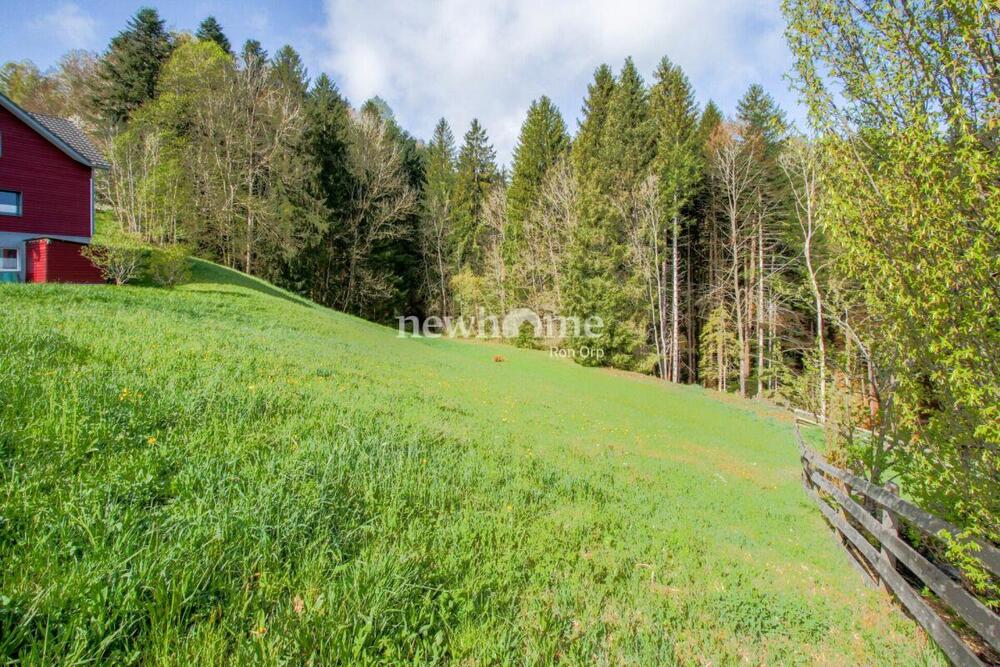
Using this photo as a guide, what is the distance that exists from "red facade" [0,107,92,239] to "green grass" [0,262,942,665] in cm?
1499

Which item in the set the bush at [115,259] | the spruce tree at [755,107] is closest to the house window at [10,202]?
the bush at [115,259]

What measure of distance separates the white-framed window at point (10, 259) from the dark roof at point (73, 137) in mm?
4475

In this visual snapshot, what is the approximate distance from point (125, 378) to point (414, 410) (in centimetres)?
329

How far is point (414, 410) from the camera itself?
20.6 ft

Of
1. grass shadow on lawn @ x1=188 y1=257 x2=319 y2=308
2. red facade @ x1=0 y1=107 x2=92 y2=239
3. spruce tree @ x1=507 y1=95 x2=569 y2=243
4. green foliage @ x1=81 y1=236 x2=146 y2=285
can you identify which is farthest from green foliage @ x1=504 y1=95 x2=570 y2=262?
red facade @ x1=0 y1=107 x2=92 y2=239

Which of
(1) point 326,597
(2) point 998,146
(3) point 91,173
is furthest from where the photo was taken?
(3) point 91,173

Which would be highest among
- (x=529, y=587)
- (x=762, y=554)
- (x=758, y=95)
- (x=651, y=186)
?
(x=758, y=95)

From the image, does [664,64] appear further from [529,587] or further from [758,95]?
[529,587]

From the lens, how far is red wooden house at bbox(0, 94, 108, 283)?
15039 mm

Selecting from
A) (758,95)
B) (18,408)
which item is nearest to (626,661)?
(18,408)

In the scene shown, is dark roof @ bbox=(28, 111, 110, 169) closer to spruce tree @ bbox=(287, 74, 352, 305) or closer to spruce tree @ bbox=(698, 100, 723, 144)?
spruce tree @ bbox=(287, 74, 352, 305)

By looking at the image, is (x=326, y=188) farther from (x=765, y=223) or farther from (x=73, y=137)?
→ (x=765, y=223)

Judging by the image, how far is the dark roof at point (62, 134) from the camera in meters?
15.6

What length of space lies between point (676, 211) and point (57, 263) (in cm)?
2861
